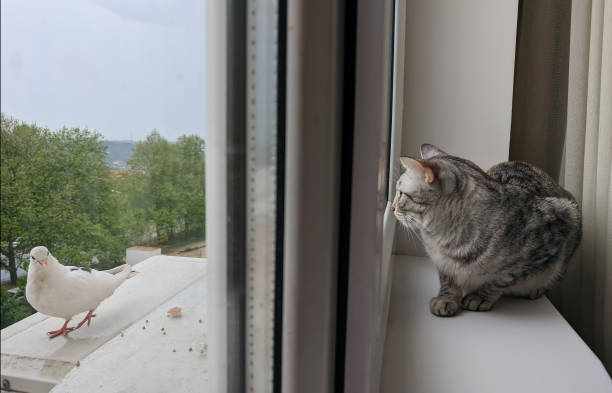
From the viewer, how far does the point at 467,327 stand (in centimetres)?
82

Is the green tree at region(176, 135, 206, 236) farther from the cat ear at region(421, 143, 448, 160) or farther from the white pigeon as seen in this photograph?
the cat ear at region(421, 143, 448, 160)

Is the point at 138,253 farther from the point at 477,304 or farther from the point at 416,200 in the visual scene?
the point at 477,304

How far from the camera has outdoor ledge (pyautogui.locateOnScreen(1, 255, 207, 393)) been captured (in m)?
0.14

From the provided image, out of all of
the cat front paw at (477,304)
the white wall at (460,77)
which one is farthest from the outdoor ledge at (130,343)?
the white wall at (460,77)

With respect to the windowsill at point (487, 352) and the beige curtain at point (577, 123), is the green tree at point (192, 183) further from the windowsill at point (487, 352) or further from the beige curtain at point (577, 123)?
the beige curtain at point (577, 123)

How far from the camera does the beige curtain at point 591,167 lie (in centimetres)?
122

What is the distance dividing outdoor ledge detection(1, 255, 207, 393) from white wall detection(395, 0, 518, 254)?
1.18m

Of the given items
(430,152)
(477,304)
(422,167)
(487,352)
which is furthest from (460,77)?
(487,352)

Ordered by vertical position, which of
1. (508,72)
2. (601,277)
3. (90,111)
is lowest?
A: (601,277)

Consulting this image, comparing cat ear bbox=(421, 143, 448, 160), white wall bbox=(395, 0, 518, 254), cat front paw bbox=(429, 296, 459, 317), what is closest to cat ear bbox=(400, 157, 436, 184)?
cat ear bbox=(421, 143, 448, 160)

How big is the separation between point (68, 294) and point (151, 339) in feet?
0.20

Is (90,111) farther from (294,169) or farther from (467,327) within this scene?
(467,327)

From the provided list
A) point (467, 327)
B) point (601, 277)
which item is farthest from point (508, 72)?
point (467, 327)

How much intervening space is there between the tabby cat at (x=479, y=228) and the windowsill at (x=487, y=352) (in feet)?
0.19
